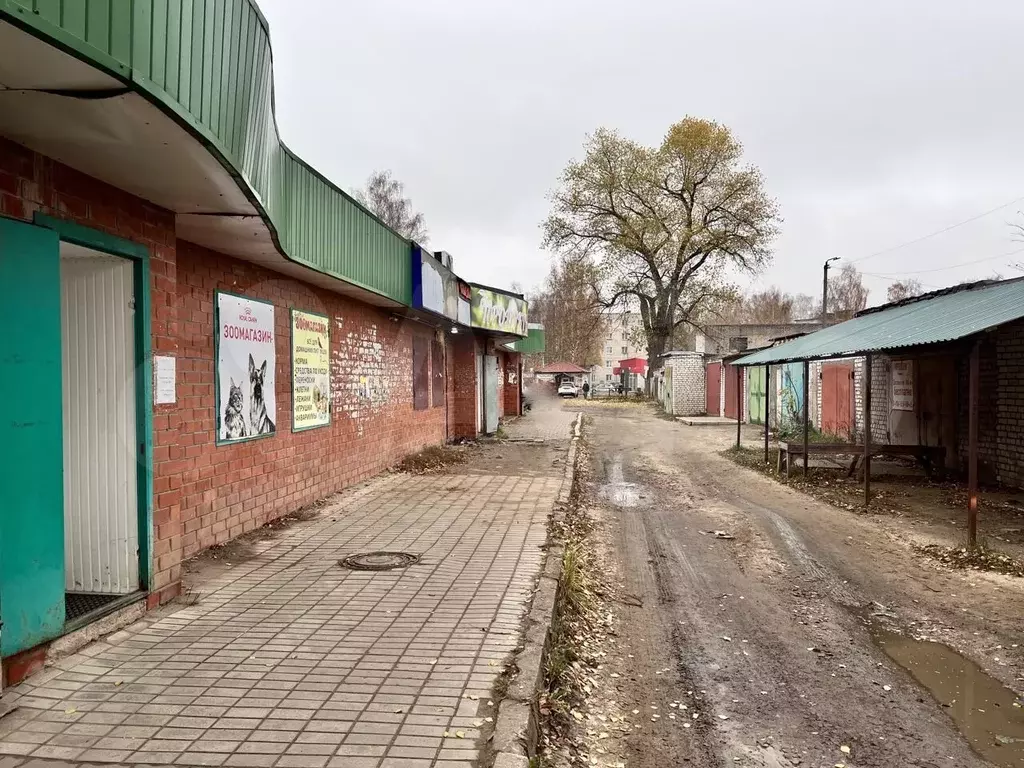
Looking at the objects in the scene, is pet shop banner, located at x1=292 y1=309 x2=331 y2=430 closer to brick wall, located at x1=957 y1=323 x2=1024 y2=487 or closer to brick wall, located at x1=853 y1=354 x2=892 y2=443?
brick wall, located at x1=957 y1=323 x2=1024 y2=487

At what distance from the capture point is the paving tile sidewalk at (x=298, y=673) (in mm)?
2885

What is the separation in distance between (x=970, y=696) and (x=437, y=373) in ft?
40.7

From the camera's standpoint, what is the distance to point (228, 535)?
21.3 feet

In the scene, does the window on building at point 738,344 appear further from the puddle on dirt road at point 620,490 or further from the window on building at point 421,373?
the window on building at point 421,373

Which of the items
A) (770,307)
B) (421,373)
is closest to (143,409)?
(421,373)

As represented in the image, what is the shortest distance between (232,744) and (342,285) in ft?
21.3

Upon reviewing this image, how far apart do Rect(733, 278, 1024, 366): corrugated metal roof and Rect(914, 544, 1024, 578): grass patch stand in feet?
7.04

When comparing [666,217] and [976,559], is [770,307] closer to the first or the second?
[666,217]

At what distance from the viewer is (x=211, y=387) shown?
621cm

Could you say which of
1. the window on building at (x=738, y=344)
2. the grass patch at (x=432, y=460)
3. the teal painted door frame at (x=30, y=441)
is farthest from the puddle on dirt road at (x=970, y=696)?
the window on building at (x=738, y=344)

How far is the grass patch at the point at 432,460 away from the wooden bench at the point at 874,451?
617 cm

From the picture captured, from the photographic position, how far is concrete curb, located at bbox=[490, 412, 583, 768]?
2.91 metres

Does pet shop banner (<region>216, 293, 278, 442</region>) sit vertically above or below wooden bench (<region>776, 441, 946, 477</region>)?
above

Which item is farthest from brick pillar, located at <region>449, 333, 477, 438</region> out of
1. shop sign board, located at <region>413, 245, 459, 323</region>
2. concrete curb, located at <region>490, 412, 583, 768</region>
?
concrete curb, located at <region>490, 412, 583, 768</region>
